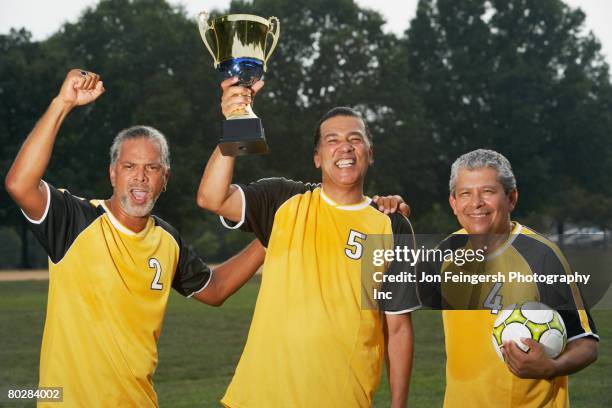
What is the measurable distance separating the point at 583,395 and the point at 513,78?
4831cm

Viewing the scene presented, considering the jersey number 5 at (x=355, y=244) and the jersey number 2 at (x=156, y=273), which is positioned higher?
the jersey number 5 at (x=355, y=244)

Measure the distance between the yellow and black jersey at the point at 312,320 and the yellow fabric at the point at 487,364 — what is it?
15.1 inches

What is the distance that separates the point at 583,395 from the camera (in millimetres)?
10906

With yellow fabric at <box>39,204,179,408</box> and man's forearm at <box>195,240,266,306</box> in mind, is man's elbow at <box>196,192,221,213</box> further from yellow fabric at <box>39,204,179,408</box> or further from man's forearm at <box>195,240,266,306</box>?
man's forearm at <box>195,240,266,306</box>

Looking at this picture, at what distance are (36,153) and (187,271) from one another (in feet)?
4.32

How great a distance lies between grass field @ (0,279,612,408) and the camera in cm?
1107

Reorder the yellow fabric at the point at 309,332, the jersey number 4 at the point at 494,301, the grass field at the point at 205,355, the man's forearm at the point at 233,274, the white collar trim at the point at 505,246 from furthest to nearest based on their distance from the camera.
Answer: the grass field at the point at 205,355
the man's forearm at the point at 233,274
the white collar trim at the point at 505,246
the jersey number 4 at the point at 494,301
the yellow fabric at the point at 309,332


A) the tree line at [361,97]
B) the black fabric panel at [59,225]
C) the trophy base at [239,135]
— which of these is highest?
the tree line at [361,97]

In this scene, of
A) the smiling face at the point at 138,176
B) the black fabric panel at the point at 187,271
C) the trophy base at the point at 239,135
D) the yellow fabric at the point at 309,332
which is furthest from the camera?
the black fabric panel at the point at 187,271

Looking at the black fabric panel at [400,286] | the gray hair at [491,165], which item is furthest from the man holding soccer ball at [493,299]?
the black fabric panel at [400,286]

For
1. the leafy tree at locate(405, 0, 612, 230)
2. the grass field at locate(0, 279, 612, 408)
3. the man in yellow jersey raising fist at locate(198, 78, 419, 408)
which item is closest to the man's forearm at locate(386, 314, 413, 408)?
the man in yellow jersey raising fist at locate(198, 78, 419, 408)

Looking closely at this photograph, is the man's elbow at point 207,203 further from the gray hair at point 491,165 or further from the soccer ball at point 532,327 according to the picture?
the soccer ball at point 532,327

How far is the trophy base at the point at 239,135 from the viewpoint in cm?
477

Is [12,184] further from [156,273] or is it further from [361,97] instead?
[361,97]
